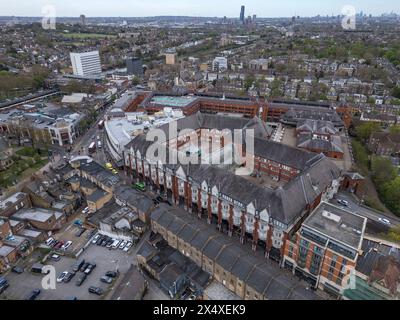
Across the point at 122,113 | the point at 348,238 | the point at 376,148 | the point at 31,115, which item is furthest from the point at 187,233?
the point at 31,115

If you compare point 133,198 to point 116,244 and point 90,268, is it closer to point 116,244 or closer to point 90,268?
point 116,244

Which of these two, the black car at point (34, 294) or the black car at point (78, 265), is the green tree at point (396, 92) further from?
the black car at point (34, 294)

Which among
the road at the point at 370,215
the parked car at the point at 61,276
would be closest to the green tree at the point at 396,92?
the road at the point at 370,215

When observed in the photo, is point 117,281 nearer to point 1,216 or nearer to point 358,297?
point 1,216

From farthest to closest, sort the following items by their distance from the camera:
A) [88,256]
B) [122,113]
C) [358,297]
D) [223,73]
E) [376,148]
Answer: [223,73] < [122,113] < [376,148] < [88,256] < [358,297]

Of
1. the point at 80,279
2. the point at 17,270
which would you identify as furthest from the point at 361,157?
the point at 17,270

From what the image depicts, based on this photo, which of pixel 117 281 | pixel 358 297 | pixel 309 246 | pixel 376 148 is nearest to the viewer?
pixel 358 297
